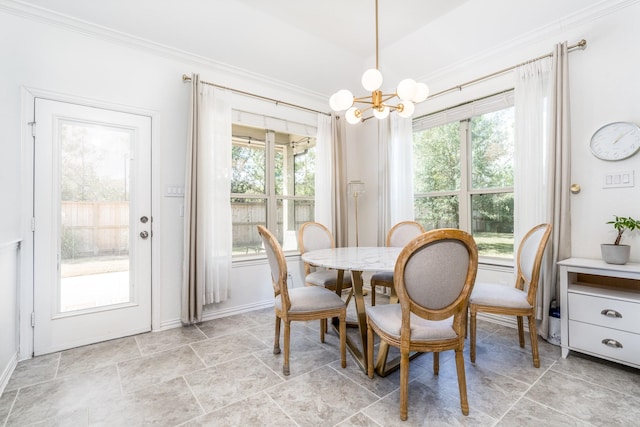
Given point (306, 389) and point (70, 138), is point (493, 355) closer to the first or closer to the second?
point (306, 389)

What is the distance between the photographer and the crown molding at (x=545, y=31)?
232 centimetres

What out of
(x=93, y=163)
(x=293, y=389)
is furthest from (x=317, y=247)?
(x=93, y=163)

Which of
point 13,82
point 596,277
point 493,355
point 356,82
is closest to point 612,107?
point 596,277

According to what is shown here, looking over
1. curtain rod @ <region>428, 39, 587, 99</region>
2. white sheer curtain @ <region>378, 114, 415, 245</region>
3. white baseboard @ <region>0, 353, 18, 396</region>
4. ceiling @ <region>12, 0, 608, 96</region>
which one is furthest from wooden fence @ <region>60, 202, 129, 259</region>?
curtain rod @ <region>428, 39, 587, 99</region>

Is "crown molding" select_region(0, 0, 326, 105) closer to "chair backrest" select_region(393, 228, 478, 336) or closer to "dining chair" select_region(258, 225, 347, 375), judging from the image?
"dining chair" select_region(258, 225, 347, 375)

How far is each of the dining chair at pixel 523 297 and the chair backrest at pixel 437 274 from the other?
0.72 metres

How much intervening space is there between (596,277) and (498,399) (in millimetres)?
1546

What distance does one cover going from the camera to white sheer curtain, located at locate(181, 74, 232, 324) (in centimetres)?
289

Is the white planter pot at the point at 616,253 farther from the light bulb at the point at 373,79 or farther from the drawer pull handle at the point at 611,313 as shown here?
the light bulb at the point at 373,79

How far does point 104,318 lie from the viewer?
2.58 m

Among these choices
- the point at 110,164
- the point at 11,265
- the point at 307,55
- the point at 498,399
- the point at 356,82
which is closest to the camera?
the point at 498,399

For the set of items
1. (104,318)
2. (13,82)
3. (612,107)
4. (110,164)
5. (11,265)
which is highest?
(13,82)

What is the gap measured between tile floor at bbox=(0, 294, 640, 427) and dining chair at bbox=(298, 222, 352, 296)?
1.87ft

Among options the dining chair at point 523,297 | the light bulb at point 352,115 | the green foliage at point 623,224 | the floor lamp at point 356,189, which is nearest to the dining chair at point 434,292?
the dining chair at point 523,297
